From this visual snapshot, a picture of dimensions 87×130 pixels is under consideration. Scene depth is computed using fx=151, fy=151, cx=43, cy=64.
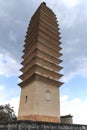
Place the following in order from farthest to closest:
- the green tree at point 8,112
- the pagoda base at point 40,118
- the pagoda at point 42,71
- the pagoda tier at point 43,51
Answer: the green tree at point 8,112 → the pagoda tier at point 43,51 → the pagoda at point 42,71 → the pagoda base at point 40,118

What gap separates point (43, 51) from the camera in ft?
55.9

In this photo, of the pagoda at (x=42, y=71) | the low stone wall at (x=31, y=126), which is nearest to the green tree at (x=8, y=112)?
the pagoda at (x=42, y=71)

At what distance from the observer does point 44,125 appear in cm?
948

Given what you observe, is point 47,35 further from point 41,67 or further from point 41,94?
point 41,94

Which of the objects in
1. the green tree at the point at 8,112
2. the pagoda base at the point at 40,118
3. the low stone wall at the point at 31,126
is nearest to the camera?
the low stone wall at the point at 31,126

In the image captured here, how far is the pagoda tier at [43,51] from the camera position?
16094 mm

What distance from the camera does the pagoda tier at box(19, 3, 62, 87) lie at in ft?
52.8

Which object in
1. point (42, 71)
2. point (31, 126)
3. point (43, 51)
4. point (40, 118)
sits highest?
point (43, 51)

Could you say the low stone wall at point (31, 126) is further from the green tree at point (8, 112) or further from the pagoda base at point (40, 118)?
the green tree at point (8, 112)

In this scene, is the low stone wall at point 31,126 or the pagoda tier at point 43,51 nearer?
the low stone wall at point 31,126

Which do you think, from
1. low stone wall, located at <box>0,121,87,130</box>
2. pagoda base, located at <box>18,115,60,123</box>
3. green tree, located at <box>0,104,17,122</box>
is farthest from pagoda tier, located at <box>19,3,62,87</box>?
green tree, located at <box>0,104,17,122</box>

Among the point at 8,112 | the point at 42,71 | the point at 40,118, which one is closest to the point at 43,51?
the point at 42,71

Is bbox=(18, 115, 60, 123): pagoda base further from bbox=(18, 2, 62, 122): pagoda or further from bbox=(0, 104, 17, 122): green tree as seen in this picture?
bbox=(0, 104, 17, 122): green tree

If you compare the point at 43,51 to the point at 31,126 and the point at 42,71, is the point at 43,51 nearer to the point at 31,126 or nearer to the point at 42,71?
the point at 42,71
